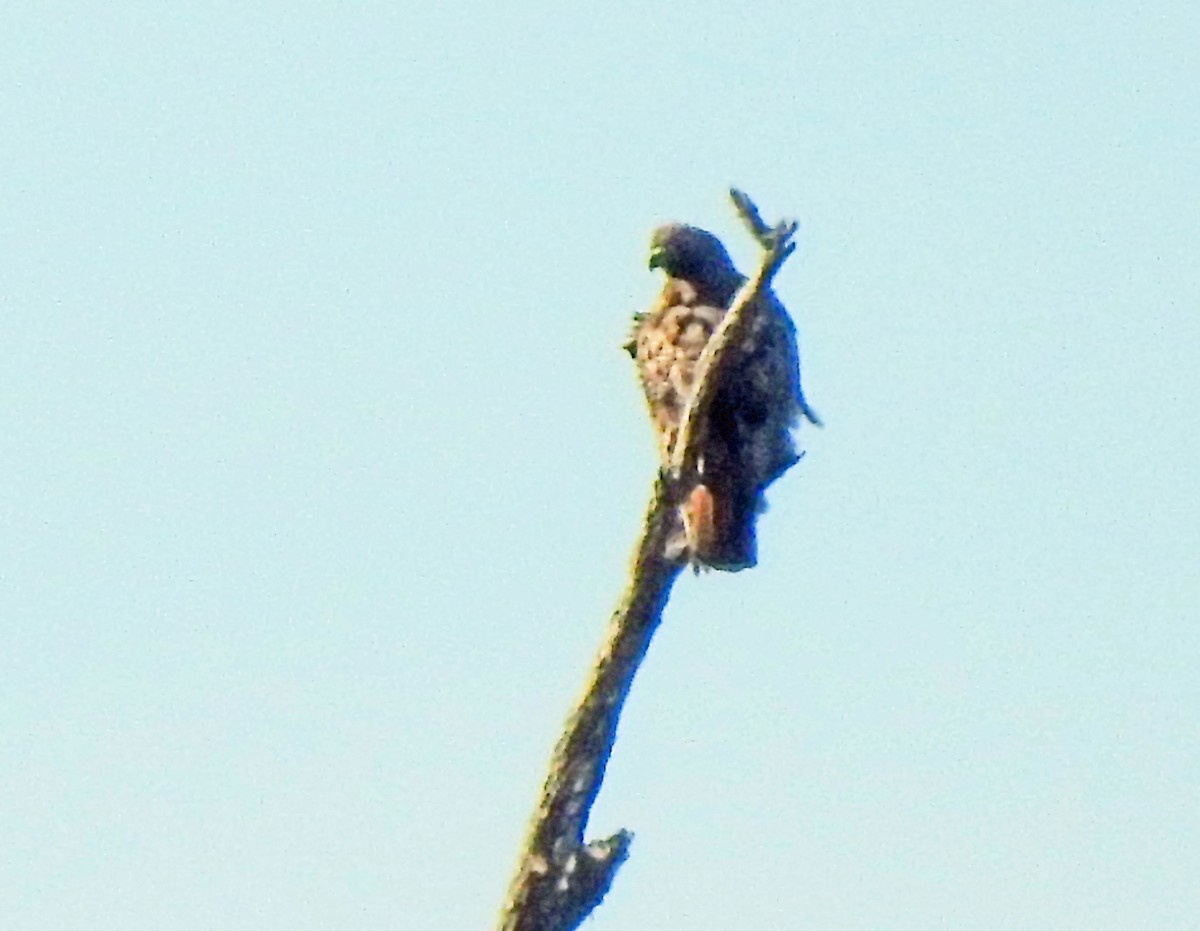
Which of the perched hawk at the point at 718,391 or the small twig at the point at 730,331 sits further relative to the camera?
the perched hawk at the point at 718,391

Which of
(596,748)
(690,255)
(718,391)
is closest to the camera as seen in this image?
(596,748)

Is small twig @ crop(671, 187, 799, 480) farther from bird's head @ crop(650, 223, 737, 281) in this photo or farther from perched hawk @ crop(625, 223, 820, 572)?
bird's head @ crop(650, 223, 737, 281)

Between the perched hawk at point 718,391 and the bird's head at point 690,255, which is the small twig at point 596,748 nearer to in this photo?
the perched hawk at point 718,391

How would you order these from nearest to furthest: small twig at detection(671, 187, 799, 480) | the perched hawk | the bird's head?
1. small twig at detection(671, 187, 799, 480)
2. the perched hawk
3. the bird's head

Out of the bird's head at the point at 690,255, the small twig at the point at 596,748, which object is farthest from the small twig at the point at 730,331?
the bird's head at the point at 690,255

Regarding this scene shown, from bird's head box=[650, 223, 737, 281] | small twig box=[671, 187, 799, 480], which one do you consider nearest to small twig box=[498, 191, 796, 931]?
small twig box=[671, 187, 799, 480]

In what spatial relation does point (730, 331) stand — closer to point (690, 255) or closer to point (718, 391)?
point (718, 391)

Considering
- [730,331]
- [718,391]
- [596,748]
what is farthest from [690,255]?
[596,748]
